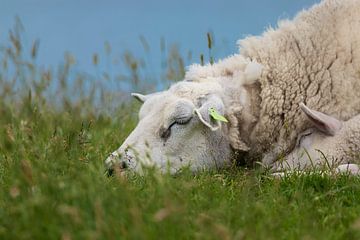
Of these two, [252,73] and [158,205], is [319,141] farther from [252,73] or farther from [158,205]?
[158,205]

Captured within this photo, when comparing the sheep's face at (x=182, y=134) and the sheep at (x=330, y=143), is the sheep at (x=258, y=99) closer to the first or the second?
the sheep's face at (x=182, y=134)

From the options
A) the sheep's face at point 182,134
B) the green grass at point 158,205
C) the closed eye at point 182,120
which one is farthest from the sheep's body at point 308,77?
the green grass at point 158,205

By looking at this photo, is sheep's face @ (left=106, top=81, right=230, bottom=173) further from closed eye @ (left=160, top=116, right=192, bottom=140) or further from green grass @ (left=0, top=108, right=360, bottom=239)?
green grass @ (left=0, top=108, right=360, bottom=239)

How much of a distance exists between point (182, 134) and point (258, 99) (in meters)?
0.83

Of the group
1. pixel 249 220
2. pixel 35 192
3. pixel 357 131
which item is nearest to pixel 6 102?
pixel 357 131

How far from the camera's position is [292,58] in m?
7.52

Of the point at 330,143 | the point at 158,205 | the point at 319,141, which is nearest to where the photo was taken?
the point at 158,205

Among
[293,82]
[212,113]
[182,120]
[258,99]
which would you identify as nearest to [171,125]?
[182,120]

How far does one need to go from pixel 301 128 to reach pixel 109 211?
341 cm

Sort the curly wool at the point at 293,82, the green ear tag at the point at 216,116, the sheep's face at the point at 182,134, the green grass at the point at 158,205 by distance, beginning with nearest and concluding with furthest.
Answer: the green grass at the point at 158,205 → the green ear tag at the point at 216,116 → the sheep's face at the point at 182,134 → the curly wool at the point at 293,82

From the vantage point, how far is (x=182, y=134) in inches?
279

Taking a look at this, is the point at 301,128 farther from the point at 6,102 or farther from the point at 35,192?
the point at 6,102

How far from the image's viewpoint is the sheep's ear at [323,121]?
7023 millimetres

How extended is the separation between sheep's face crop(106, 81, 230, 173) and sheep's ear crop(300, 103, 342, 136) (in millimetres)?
777
